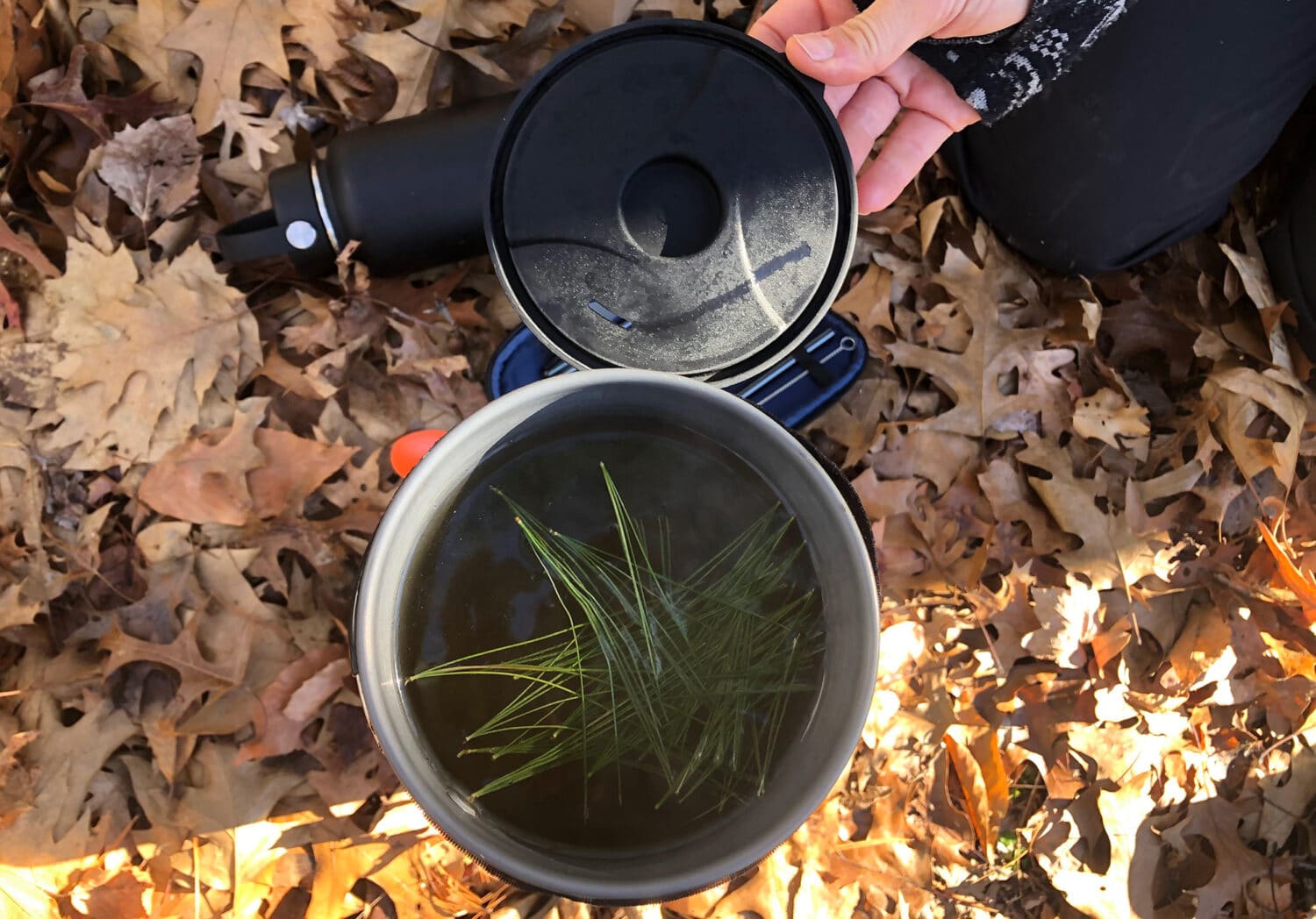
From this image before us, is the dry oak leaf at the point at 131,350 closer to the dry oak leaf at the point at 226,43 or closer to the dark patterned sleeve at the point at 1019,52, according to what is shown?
the dry oak leaf at the point at 226,43

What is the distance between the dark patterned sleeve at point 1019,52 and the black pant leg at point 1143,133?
0.29 meters

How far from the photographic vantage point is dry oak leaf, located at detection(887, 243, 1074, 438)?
6.06 ft

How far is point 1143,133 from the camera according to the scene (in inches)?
70.6

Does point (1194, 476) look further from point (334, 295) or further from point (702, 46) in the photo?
point (334, 295)

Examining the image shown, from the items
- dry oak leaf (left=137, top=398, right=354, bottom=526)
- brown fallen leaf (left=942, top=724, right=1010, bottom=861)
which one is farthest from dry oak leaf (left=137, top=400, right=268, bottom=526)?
brown fallen leaf (left=942, top=724, right=1010, bottom=861)

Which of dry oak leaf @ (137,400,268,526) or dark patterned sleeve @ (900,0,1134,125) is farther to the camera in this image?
dry oak leaf @ (137,400,268,526)

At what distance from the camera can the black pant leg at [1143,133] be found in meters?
1.71

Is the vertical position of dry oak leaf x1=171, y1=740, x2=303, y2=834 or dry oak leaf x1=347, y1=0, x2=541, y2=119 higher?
dry oak leaf x1=347, y1=0, x2=541, y2=119

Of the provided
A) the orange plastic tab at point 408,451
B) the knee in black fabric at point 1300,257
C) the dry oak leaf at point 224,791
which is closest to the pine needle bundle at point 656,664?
the orange plastic tab at point 408,451

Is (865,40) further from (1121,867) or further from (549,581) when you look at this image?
(1121,867)

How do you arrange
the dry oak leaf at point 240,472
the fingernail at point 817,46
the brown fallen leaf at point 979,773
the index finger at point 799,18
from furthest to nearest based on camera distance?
the brown fallen leaf at point 979,773
the dry oak leaf at point 240,472
the index finger at point 799,18
the fingernail at point 817,46

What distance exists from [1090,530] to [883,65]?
3.53 ft

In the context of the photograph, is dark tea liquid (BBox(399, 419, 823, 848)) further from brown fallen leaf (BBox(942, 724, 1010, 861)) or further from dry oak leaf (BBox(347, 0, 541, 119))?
dry oak leaf (BBox(347, 0, 541, 119))

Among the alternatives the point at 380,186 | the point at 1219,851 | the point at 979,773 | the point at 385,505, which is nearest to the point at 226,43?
the point at 380,186
